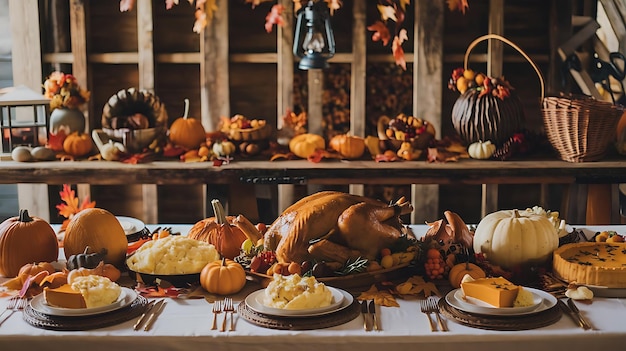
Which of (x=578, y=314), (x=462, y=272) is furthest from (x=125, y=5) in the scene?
(x=578, y=314)

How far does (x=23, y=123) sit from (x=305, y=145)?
1554 mm

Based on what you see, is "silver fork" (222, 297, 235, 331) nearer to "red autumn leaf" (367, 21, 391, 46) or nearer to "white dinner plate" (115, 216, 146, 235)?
"white dinner plate" (115, 216, 146, 235)

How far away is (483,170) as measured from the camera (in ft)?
13.7

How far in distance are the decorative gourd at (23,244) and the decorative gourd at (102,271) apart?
22 cm

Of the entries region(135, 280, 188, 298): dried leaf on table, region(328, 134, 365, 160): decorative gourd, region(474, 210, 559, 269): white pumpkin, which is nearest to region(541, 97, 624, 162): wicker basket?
region(328, 134, 365, 160): decorative gourd

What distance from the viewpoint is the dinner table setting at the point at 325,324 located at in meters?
1.97

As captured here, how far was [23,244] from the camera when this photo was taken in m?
2.44

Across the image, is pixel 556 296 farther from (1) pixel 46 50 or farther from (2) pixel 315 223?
(1) pixel 46 50

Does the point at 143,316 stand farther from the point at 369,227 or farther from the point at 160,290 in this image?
the point at 369,227

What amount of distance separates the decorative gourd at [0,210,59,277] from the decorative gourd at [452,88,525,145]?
252cm

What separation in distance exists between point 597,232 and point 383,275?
107 centimetres

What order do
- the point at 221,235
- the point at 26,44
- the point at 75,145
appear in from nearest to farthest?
1. the point at 221,235
2. the point at 75,145
3. the point at 26,44

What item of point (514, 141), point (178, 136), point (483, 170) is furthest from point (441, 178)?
point (178, 136)

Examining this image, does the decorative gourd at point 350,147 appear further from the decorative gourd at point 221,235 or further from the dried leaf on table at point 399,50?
the decorative gourd at point 221,235
